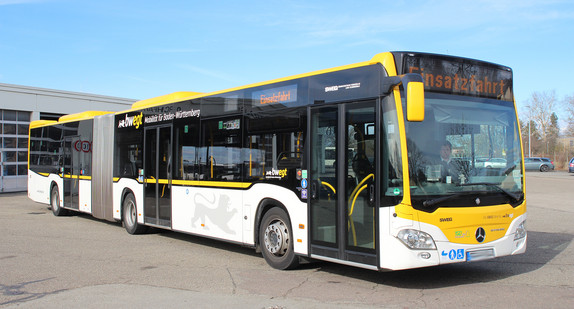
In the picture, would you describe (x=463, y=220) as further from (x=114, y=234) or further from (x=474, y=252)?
(x=114, y=234)

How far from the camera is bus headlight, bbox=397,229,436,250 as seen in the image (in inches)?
246

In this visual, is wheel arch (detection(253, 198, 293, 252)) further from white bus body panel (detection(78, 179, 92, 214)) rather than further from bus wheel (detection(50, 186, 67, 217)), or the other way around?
bus wheel (detection(50, 186, 67, 217))

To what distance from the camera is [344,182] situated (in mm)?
6953

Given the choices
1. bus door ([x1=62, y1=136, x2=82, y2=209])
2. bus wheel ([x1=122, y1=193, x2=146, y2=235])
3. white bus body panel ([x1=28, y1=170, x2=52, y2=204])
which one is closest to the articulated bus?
bus wheel ([x1=122, y1=193, x2=146, y2=235])

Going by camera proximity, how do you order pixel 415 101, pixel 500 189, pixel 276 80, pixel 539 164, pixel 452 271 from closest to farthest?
pixel 415 101, pixel 500 189, pixel 452 271, pixel 276 80, pixel 539 164

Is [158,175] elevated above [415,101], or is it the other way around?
[415,101]

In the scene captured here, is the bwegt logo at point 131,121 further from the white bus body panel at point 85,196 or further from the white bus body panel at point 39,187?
the white bus body panel at point 39,187

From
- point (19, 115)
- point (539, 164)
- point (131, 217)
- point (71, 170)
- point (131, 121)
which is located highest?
point (19, 115)

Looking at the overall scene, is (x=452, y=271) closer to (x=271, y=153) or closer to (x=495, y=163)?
(x=495, y=163)

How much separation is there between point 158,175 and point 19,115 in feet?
64.2

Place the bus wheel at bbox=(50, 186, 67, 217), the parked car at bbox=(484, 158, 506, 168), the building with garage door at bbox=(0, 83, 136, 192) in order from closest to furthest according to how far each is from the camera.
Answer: the parked car at bbox=(484, 158, 506, 168) < the bus wheel at bbox=(50, 186, 67, 217) < the building with garage door at bbox=(0, 83, 136, 192)

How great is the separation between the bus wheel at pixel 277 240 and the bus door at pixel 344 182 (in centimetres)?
60

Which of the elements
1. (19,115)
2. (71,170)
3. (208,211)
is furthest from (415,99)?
(19,115)

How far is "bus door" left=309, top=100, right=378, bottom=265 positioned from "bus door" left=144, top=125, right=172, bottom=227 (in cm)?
460
